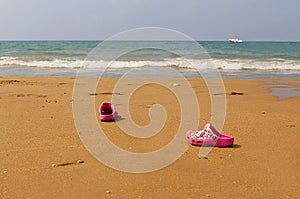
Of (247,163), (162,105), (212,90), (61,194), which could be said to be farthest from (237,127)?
(212,90)

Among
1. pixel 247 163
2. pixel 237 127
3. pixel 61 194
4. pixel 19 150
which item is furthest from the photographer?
pixel 237 127

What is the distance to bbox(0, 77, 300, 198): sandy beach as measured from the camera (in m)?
2.74

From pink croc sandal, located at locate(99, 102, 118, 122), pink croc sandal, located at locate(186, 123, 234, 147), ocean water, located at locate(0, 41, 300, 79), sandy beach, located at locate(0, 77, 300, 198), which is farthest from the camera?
ocean water, located at locate(0, 41, 300, 79)

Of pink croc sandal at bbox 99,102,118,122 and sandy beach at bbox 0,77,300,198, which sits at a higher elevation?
pink croc sandal at bbox 99,102,118,122

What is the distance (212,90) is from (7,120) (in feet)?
16.3

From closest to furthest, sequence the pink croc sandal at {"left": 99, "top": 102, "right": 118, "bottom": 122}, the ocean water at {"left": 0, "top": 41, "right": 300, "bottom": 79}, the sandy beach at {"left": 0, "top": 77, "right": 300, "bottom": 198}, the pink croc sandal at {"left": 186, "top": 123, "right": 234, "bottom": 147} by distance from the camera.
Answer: the sandy beach at {"left": 0, "top": 77, "right": 300, "bottom": 198}, the pink croc sandal at {"left": 186, "top": 123, "right": 234, "bottom": 147}, the pink croc sandal at {"left": 99, "top": 102, "right": 118, "bottom": 122}, the ocean water at {"left": 0, "top": 41, "right": 300, "bottom": 79}

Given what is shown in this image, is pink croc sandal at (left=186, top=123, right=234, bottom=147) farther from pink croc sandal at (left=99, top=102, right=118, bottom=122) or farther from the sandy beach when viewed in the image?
pink croc sandal at (left=99, top=102, right=118, bottom=122)

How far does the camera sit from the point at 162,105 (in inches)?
248

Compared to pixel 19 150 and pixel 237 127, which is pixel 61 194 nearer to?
pixel 19 150

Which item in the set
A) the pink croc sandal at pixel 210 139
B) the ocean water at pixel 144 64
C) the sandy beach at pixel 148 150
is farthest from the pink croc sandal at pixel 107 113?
the ocean water at pixel 144 64

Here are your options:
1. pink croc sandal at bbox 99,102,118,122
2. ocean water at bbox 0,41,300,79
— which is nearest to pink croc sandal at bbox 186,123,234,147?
pink croc sandal at bbox 99,102,118,122

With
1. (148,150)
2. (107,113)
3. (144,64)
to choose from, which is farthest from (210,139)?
(144,64)

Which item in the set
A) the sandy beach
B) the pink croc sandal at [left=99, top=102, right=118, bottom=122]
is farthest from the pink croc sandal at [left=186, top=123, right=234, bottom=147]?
the pink croc sandal at [left=99, top=102, right=118, bottom=122]

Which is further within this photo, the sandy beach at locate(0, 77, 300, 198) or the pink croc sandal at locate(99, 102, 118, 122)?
the pink croc sandal at locate(99, 102, 118, 122)
